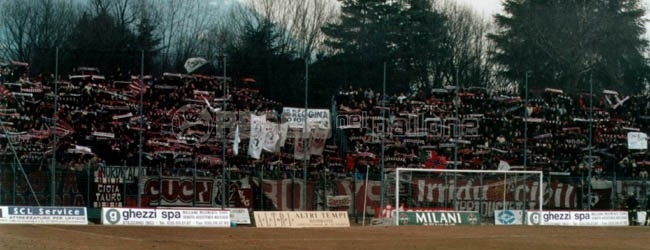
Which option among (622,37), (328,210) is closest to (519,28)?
(622,37)

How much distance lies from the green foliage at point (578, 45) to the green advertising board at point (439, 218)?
63.9 feet

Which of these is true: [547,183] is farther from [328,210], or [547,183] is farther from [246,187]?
[246,187]

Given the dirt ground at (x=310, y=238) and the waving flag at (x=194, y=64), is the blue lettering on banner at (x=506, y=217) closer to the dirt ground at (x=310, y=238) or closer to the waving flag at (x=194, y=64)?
the dirt ground at (x=310, y=238)

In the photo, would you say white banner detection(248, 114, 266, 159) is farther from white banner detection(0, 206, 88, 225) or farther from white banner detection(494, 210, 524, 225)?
white banner detection(494, 210, 524, 225)

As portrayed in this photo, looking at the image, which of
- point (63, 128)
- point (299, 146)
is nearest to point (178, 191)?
point (63, 128)

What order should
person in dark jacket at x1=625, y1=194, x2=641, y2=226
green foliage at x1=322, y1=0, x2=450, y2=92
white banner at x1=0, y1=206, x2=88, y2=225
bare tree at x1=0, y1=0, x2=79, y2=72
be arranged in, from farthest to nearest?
green foliage at x1=322, y1=0, x2=450, y2=92 < person in dark jacket at x1=625, y1=194, x2=641, y2=226 < bare tree at x1=0, y1=0, x2=79, y2=72 < white banner at x1=0, y1=206, x2=88, y2=225

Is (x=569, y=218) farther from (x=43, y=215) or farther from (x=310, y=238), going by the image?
(x=43, y=215)

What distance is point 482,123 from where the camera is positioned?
181 ft

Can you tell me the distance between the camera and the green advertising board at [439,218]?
1786 inches

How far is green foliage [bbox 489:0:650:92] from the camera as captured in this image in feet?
208

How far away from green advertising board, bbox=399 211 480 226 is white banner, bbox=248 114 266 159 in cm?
779

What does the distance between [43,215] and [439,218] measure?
57.0 ft

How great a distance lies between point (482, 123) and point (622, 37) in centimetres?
1387

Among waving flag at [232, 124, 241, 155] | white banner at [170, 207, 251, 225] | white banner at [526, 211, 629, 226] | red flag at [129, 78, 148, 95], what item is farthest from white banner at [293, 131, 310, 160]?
white banner at [526, 211, 629, 226]
